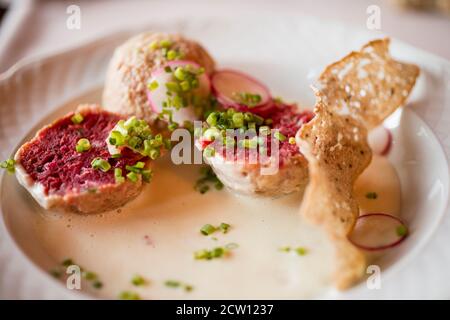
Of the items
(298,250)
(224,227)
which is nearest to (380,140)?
(298,250)

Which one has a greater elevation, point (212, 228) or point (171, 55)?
point (171, 55)

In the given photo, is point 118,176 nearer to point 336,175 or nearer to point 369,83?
point 336,175

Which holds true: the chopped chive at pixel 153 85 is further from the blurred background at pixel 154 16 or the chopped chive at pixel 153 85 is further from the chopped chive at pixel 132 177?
the blurred background at pixel 154 16

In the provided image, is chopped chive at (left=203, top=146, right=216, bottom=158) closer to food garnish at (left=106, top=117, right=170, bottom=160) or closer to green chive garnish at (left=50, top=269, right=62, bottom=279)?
food garnish at (left=106, top=117, right=170, bottom=160)

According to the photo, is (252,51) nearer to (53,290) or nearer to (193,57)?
(193,57)

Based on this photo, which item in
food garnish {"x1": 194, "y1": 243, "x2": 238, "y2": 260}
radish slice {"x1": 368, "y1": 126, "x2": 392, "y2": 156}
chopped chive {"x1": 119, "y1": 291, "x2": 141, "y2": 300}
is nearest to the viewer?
chopped chive {"x1": 119, "y1": 291, "x2": 141, "y2": 300}

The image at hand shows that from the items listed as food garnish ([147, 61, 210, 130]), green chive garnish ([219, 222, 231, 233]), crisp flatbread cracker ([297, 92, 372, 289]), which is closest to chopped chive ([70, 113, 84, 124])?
food garnish ([147, 61, 210, 130])
